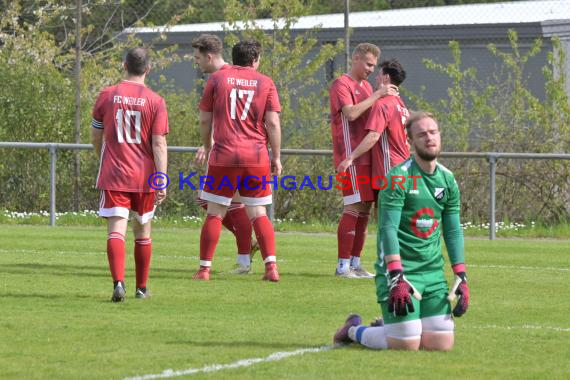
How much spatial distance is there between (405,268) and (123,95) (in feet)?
11.4

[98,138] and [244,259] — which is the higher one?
[98,138]

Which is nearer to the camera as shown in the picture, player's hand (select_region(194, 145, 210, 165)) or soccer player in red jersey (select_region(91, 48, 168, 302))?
soccer player in red jersey (select_region(91, 48, 168, 302))

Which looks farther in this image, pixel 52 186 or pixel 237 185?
pixel 52 186

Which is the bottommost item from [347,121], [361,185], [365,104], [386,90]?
[361,185]

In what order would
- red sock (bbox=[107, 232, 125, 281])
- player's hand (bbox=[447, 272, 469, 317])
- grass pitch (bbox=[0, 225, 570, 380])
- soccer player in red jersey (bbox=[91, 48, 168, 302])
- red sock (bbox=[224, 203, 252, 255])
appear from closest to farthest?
1. grass pitch (bbox=[0, 225, 570, 380])
2. player's hand (bbox=[447, 272, 469, 317])
3. red sock (bbox=[107, 232, 125, 281])
4. soccer player in red jersey (bbox=[91, 48, 168, 302])
5. red sock (bbox=[224, 203, 252, 255])

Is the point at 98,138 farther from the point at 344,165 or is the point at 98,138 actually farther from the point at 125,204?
the point at 344,165

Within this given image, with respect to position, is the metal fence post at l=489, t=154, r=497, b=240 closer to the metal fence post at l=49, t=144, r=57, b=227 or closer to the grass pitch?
the grass pitch

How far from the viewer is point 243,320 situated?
31.0 ft

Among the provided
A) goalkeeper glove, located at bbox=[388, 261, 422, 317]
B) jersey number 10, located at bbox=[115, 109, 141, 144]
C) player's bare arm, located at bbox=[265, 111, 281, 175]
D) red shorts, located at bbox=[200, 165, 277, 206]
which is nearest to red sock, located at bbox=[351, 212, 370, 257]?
red shorts, located at bbox=[200, 165, 277, 206]

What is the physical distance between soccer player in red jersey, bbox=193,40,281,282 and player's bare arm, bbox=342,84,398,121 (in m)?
0.78

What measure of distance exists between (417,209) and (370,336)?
823mm

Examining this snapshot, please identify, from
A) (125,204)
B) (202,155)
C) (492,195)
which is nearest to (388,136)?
(202,155)

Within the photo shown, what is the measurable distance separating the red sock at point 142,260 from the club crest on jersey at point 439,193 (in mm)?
3264

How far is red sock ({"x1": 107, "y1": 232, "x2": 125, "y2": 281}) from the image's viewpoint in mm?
10438
